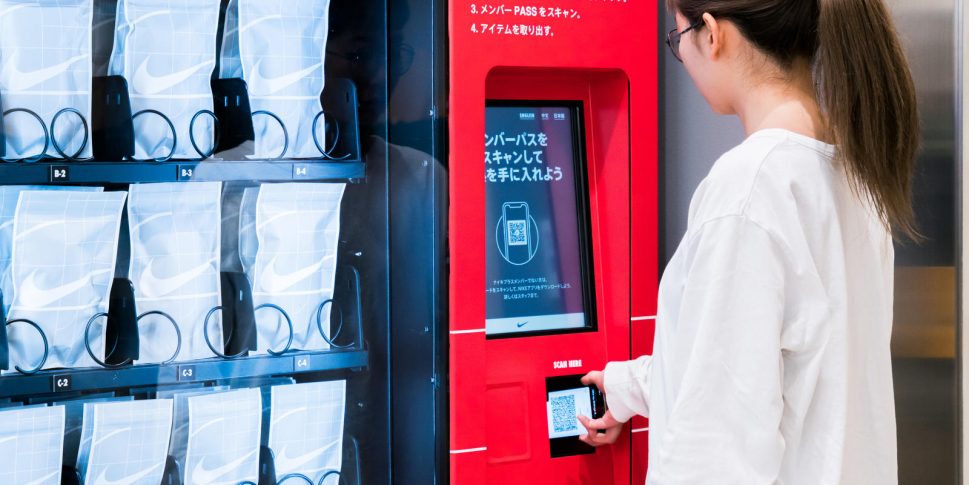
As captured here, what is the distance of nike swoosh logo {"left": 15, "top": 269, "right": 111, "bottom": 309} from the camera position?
5.35 ft

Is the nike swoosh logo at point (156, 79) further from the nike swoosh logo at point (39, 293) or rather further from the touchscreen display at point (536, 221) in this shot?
the touchscreen display at point (536, 221)

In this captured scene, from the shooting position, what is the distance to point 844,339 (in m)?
1.22

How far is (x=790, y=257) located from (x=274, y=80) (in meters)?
1.06

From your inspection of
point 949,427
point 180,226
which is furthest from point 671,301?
point 180,226

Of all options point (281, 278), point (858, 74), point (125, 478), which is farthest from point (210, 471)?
point (858, 74)

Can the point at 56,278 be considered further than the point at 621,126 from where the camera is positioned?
No

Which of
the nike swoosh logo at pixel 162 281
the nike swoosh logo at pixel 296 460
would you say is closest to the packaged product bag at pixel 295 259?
the nike swoosh logo at pixel 162 281

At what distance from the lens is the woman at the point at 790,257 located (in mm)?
1167

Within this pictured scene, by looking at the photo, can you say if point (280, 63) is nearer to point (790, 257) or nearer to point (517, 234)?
point (517, 234)

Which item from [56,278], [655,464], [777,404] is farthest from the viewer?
[56,278]

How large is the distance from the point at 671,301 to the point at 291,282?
0.81m

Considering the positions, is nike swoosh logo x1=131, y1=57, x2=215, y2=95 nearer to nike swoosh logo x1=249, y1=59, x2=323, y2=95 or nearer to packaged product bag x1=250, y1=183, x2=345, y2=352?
nike swoosh logo x1=249, y1=59, x2=323, y2=95

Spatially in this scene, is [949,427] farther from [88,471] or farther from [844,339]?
[88,471]

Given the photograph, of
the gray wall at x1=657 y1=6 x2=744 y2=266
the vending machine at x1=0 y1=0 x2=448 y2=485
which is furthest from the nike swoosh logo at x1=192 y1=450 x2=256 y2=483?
the gray wall at x1=657 y1=6 x2=744 y2=266
